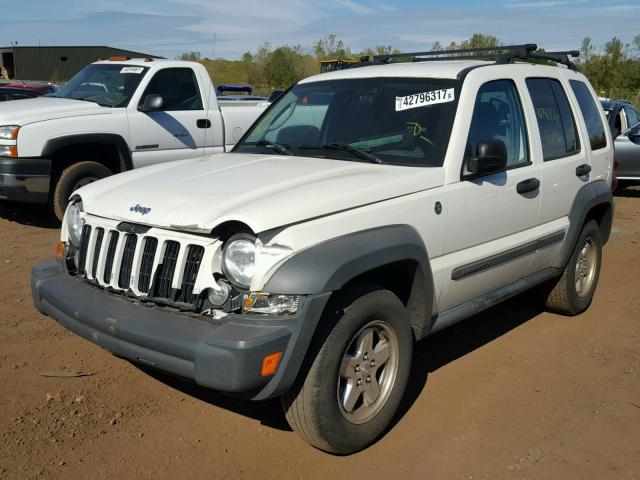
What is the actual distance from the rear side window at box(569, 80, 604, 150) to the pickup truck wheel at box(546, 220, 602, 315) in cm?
65

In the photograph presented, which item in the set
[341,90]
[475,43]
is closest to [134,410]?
[341,90]

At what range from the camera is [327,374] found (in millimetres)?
3137

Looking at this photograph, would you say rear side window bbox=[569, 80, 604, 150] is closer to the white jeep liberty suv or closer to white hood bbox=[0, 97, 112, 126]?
the white jeep liberty suv

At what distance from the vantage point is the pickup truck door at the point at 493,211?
3.91m

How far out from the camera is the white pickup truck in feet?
24.5

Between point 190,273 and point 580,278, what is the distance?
11.9ft

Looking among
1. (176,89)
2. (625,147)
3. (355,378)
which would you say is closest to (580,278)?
(355,378)

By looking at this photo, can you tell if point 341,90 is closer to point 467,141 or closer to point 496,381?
point 467,141

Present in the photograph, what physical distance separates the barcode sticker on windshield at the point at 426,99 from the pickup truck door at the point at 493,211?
7.6 inches

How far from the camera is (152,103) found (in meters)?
8.08

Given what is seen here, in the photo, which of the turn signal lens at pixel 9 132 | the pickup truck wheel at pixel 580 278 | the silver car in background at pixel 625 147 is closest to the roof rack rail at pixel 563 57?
the pickup truck wheel at pixel 580 278

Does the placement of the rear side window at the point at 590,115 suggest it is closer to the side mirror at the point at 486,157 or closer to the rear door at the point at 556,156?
the rear door at the point at 556,156

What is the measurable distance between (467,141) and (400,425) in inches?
65.7

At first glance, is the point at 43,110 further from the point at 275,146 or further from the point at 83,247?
→ the point at 83,247
